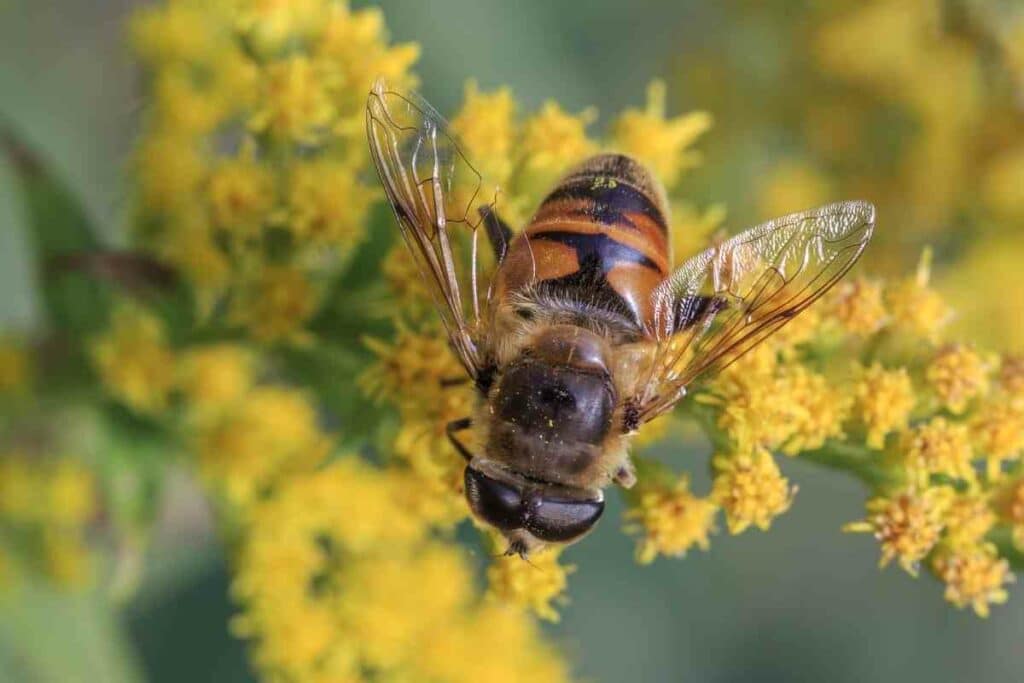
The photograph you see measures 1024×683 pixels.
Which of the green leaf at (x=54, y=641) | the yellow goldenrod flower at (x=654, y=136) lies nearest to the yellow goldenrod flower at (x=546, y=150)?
the yellow goldenrod flower at (x=654, y=136)

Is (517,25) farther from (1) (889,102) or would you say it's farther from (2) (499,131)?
(2) (499,131)

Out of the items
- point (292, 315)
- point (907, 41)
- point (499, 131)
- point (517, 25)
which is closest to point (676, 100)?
point (517, 25)

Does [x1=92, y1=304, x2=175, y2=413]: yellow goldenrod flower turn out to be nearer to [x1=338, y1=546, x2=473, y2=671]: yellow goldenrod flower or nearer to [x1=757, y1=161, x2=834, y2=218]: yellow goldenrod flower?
[x1=338, y1=546, x2=473, y2=671]: yellow goldenrod flower

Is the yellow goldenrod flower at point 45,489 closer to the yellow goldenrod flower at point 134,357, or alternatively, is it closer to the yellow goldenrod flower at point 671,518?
the yellow goldenrod flower at point 134,357

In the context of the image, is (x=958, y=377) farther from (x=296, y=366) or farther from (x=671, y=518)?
(x=296, y=366)

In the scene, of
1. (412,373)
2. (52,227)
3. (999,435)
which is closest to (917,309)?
(999,435)

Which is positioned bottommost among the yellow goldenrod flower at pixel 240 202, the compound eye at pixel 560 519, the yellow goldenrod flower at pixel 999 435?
the compound eye at pixel 560 519
